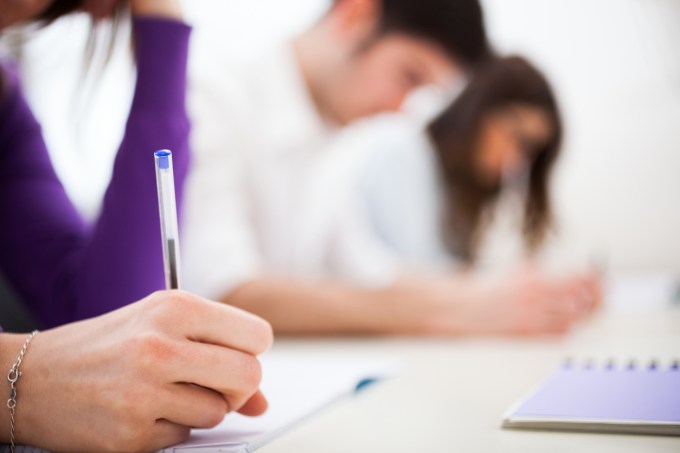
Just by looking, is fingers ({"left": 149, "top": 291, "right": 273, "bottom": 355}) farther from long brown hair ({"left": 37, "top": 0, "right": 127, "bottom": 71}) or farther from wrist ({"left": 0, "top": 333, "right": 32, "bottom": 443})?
long brown hair ({"left": 37, "top": 0, "right": 127, "bottom": 71})

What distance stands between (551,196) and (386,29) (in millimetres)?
900

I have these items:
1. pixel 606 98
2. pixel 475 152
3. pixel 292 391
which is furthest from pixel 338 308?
pixel 606 98

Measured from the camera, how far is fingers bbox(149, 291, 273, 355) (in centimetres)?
34

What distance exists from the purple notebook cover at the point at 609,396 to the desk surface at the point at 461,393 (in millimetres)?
14

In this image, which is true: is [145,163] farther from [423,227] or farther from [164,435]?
[423,227]

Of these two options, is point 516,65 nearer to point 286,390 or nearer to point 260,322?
point 286,390

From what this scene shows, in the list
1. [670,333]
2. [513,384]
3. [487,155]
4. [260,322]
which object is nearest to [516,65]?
[487,155]

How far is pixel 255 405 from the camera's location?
1.28 feet

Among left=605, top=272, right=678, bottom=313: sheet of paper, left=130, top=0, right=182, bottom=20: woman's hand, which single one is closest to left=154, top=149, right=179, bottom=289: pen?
left=130, top=0, right=182, bottom=20: woman's hand

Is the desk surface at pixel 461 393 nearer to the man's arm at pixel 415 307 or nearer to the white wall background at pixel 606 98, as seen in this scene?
the man's arm at pixel 415 307

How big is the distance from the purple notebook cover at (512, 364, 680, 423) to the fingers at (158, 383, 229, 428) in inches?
6.3

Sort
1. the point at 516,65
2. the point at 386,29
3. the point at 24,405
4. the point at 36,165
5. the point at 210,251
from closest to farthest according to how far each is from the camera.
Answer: the point at 24,405 < the point at 36,165 < the point at 210,251 < the point at 386,29 < the point at 516,65

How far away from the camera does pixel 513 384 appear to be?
20.2 inches

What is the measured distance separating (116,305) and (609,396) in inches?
13.3
